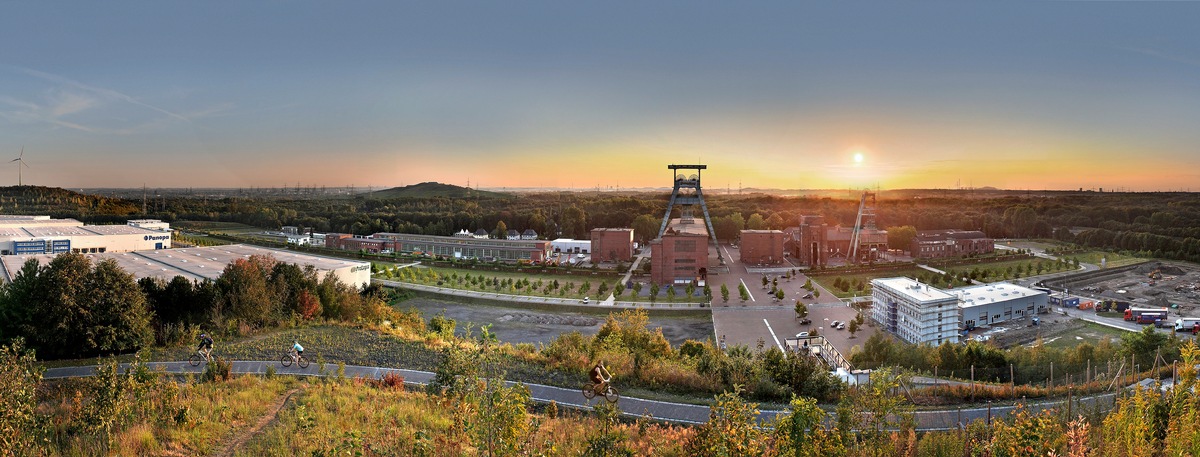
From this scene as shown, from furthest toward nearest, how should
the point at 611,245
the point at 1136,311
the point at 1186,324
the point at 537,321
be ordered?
the point at 611,245, the point at 537,321, the point at 1136,311, the point at 1186,324

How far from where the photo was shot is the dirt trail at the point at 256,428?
11.1 feet

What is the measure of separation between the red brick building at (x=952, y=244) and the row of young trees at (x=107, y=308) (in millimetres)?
18072

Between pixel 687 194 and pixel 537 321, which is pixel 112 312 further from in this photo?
pixel 687 194

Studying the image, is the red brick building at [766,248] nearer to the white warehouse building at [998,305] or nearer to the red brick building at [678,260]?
Result: the red brick building at [678,260]

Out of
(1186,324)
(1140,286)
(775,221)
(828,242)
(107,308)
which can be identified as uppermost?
(775,221)

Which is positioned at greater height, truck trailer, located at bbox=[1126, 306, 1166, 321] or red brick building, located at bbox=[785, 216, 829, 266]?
red brick building, located at bbox=[785, 216, 829, 266]

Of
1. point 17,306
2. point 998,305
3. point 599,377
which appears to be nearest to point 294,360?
point 17,306

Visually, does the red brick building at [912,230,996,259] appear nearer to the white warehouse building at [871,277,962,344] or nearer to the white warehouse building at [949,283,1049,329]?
the white warehouse building at [949,283,1049,329]

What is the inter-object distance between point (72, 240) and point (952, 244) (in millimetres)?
25650

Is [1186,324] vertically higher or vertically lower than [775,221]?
lower

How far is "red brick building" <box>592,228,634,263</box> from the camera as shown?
21.8 meters

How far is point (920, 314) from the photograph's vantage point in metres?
10.7

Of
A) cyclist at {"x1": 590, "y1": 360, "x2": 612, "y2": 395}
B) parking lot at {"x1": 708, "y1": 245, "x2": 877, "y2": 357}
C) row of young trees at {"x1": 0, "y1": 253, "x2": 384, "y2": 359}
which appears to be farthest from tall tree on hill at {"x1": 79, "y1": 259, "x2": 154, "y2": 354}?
parking lot at {"x1": 708, "y1": 245, "x2": 877, "y2": 357}

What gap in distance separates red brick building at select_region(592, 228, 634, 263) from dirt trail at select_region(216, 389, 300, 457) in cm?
1726
